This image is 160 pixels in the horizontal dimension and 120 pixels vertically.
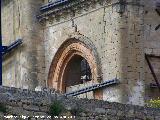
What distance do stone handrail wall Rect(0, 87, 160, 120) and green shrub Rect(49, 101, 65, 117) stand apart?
0.32ft

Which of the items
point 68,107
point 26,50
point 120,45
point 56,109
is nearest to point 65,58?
point 26,50

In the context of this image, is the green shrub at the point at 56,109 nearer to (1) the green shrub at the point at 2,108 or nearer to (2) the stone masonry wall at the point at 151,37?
(1) the green shrub at the point at 2,108

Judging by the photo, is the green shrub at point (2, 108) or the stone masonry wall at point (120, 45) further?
the stone masonry wall at point (120, 45)

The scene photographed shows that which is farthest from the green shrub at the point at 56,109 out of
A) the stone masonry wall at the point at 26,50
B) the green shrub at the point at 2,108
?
the stone masonry wall at the point at 26,50

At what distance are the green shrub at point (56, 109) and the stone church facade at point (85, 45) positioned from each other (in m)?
7.72

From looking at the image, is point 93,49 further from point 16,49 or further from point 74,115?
point 74,115

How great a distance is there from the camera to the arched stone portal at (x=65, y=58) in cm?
2509

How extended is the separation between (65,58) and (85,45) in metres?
1.41

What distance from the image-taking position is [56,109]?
15.6m

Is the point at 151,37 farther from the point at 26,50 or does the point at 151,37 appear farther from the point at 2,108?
the point at 2,108

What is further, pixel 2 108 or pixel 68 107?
pixel 68 107

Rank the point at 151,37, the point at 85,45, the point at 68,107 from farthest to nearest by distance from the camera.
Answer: the point at 85,45
the point at 151,37
the point at 68,107

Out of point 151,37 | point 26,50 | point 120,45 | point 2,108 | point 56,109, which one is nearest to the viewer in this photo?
point 2,108

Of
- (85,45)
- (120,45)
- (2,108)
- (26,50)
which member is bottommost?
(2,108)
